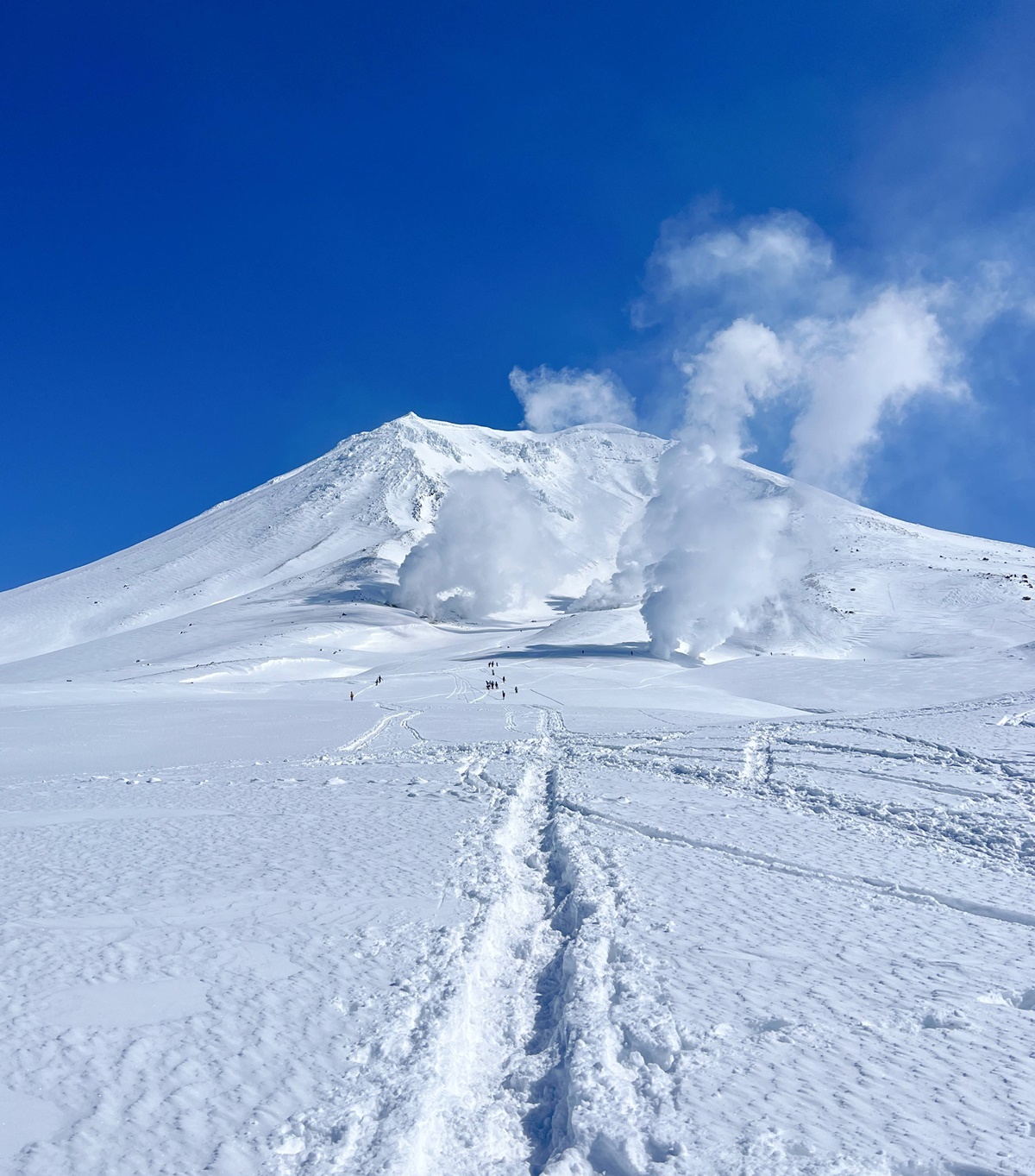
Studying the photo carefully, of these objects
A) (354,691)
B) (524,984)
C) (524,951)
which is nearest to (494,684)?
(354,691)

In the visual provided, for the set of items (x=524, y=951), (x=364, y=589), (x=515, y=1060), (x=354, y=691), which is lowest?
(x=515, y=1060)

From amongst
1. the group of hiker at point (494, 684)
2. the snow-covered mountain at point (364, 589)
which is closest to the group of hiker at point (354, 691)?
the group of hiker at point (494, 684)

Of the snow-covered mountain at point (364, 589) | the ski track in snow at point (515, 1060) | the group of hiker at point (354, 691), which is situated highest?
the snow-covered mountain at point (364, 589)

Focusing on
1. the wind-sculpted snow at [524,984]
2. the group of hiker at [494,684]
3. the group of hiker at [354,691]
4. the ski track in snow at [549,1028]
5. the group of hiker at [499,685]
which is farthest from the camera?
the group of hiker at [499,685]

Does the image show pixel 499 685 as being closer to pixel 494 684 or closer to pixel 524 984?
pixel 494 684

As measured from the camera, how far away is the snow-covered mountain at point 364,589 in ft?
217

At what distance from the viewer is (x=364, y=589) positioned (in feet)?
335

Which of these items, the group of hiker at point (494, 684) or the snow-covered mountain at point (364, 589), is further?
the snow-covered mountain at point (364, 589)

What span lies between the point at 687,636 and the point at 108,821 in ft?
183

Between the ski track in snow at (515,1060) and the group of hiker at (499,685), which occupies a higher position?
the group of hiker at (499,685)

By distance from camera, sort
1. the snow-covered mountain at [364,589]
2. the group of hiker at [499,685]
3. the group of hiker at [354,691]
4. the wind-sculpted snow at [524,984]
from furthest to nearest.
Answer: the snow-covered mountain at [364,589] < the group of hiker at [499,685] < the group of hiker at [354,691] < the wind-sculpted snow at [524,984]

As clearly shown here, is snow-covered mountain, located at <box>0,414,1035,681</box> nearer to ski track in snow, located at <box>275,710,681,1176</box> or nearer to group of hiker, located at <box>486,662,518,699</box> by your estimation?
group of hiker, located at <box>486,662,518,699</box>

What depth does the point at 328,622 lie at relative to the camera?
77438 mm

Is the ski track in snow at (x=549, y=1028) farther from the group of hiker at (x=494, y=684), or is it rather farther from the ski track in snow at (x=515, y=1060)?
the group of hiker at (x=494, y=684)
